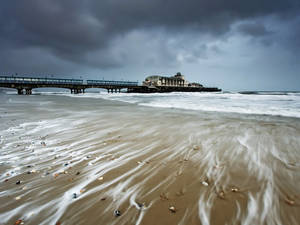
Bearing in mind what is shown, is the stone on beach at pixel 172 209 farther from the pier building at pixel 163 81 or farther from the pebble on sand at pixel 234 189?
the pier building at pixel 163 81

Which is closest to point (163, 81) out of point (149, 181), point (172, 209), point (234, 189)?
point (149, 181)

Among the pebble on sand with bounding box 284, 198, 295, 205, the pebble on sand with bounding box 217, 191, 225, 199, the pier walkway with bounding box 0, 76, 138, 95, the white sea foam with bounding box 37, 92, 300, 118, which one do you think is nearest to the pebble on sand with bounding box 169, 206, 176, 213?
the pebble on sand with bounding box 217, 191, 225, 199

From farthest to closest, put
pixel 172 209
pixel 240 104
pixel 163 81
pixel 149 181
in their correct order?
pixel 163 81
pixel 240 104
pixel 149 181
pixel 172 209

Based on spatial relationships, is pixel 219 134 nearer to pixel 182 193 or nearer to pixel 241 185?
pixel 241 185

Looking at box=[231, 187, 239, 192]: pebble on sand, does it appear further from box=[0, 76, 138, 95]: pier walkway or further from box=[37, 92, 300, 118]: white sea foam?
box=[0, 76, 138, 95]: pier walkway

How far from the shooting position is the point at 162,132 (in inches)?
187

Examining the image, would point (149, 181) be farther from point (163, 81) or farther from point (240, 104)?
point (163, 81)

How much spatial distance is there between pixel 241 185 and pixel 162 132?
9.39 ft

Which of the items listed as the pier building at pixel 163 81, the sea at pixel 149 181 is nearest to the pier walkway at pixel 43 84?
the pier building at pixel 163 81

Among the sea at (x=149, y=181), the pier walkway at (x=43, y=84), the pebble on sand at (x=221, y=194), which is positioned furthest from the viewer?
the pier walkway at (x=43, y=84)

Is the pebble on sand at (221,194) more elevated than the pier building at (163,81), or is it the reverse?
the pier building at (163,81)

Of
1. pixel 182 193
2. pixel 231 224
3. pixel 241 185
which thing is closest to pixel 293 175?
pixel 241 185

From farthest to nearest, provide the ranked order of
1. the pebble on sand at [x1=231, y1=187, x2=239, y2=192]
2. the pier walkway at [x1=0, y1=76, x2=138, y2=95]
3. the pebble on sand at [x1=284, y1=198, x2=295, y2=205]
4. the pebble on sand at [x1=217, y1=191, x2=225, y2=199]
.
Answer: the pier walkway at [x1=0, y1=76, x2=138, y2=95] → the pebble on sand at [x1=231, y1=187, x2=239, y2=192] → the pebble on sand at [x1=217, y1=191, x2=225, y2=199] → the pebble on sand at [x1=284, y1=198, x2=295, y2=205]

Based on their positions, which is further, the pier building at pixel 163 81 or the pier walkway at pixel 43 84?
the pier building at pixel 163 81
